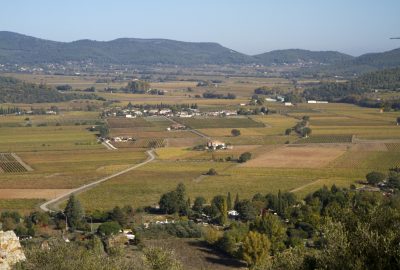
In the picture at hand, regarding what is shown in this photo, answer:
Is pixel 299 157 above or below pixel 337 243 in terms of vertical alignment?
below

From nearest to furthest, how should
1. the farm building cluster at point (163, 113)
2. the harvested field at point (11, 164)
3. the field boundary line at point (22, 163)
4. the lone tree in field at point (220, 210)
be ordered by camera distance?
the lone tree in field at point (220, 210)
the harvested field at point (11, 164)
the field boundary line at point (22, 163)
the farm building cluster at point (163, 113)

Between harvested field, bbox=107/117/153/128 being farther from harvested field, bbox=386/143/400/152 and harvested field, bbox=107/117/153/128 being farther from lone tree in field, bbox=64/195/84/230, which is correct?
lone tree in field, bbox=64/195/84/230

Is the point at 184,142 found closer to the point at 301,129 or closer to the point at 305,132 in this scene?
the point at 305,132

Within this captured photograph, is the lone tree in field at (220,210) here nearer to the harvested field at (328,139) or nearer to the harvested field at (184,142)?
the harvested field at (184,142)

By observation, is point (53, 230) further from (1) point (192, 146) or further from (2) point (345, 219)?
(1) point (192, 146)

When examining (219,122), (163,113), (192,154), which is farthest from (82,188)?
(163,113)

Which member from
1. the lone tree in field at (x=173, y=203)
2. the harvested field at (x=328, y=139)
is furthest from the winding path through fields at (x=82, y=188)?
the harvested field at (x=328, y=139)

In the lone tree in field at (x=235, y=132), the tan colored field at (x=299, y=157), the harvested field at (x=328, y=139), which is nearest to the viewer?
the tan colored field at (x=299, y=157)

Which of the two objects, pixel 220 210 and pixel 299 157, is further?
pixel 299 157
